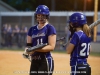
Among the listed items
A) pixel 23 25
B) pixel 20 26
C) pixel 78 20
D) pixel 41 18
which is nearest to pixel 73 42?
pixel 78 20

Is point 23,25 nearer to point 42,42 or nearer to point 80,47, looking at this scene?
point 42,42

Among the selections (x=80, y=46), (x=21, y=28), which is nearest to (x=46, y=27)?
(x=80, y=46)

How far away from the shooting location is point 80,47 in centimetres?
412

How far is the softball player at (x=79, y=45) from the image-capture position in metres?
4.10

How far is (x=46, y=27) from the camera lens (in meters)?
4.52

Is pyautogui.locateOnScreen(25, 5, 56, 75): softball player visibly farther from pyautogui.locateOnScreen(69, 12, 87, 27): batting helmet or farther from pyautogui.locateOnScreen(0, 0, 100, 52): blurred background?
pyautogui.locateOnScreen(0, 0, 100, 52): blurred background

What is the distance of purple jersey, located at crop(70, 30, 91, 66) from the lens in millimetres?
4094

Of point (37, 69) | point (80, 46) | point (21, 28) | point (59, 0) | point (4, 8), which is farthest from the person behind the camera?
point (59, 0)

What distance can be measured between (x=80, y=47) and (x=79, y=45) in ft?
0.11

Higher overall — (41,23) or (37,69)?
(41,23)

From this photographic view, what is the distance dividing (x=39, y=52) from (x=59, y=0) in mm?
42199

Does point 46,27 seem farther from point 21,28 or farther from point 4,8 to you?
point 4,8

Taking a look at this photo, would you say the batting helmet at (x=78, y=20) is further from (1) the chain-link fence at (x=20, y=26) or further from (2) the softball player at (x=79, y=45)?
(1) the chain-link fence at (x=20, y=26)

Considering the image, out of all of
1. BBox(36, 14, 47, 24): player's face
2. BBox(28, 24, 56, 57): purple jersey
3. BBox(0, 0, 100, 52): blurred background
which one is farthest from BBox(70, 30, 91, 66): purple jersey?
BBox(0, 0, 100, 52): blurred background
